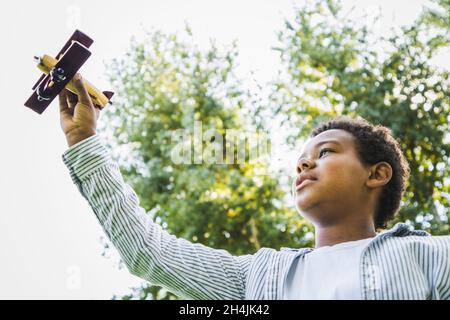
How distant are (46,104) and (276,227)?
22.7ft

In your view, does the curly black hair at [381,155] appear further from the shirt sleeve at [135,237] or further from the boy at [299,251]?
the shirt sleeve at [135,237]

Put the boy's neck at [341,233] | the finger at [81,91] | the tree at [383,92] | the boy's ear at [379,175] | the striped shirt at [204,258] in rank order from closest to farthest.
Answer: the striped shirt at [204,258] < the finger at [81,91] < the boy's neck at [341,233] < the boy's ear at [379,175] < the tree at [383,92]

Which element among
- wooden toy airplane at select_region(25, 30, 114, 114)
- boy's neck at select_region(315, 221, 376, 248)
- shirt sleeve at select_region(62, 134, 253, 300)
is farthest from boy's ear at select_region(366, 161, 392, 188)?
wooden toy airplane at select_region(25, 30, 114, 114)

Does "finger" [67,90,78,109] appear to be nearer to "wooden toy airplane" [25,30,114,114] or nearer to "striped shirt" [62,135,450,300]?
"wooden toy airplane" [25,30,114,114]

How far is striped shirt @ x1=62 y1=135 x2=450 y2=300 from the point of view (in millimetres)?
1282

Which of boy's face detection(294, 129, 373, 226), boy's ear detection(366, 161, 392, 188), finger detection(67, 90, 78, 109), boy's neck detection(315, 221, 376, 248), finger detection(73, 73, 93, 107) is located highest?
boy's ear detection(366, 161, 392, 188)

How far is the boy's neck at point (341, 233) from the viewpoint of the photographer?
5.12 feet

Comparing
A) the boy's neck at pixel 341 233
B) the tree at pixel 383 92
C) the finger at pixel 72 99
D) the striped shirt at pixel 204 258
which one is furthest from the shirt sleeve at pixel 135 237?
the tree at pixel 383 92

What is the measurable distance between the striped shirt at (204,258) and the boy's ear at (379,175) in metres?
0.28

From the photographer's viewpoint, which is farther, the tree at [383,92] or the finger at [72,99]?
the tree at [383,92]

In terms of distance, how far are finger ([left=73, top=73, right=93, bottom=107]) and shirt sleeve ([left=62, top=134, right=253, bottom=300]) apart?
0.32ft

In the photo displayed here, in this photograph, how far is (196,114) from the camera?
8969 millimetres

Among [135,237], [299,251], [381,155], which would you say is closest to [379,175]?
[381,155]

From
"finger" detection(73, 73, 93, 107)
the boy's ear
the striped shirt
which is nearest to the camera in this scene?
the striped shirt
